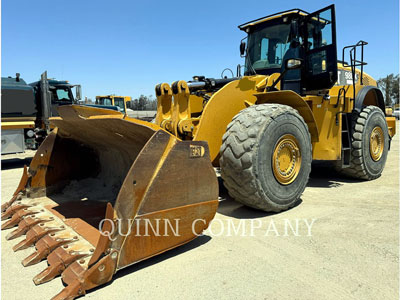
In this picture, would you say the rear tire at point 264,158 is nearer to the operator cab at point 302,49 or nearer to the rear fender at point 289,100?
the rear fender at point 289,100

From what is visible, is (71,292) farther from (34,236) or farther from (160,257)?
(34,236)

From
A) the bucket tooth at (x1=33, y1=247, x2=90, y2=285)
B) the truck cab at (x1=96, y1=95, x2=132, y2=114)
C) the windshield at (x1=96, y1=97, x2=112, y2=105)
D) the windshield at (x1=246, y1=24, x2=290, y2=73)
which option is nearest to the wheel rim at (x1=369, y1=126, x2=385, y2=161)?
the windshield at (x1=246, y1=24, x2=290, y2=73)

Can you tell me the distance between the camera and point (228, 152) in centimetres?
347

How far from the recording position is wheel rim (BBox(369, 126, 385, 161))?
589cm

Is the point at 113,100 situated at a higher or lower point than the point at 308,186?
higher

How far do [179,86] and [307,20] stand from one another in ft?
8.79

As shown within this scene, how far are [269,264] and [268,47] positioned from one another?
4.13 metres

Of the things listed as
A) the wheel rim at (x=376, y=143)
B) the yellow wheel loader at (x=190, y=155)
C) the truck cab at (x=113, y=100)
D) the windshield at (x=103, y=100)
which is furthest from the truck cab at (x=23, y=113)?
the wheel rim at (x=376, y=143)

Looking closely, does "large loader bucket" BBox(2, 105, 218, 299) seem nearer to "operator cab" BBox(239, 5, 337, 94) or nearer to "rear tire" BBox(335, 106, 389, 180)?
"operator cab" BBox(239, 5, 337, 94)

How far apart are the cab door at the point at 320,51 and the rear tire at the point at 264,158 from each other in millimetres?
1543

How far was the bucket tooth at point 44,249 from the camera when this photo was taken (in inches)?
103

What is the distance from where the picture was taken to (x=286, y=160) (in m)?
3.95

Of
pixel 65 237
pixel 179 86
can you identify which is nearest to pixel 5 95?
pixel 179 86

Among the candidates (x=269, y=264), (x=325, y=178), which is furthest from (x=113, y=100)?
(x=269, y=264)
